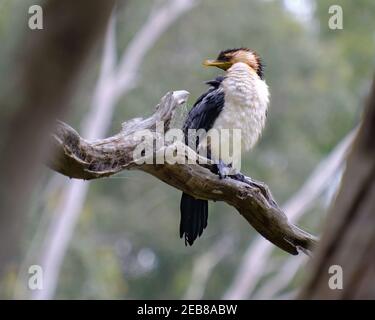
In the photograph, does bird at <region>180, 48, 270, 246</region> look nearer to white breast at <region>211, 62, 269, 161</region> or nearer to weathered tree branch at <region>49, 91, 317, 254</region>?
white breast at <region>211, 62, 269, 161</region>

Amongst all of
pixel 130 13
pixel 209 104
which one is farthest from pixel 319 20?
pixel 209 104

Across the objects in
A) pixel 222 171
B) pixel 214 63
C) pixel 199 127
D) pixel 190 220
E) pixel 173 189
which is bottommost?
pixel 173 189

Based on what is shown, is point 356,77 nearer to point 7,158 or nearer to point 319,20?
point 319,20

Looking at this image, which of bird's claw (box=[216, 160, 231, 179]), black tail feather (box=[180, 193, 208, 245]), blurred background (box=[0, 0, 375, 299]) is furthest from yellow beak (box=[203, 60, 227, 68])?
blurred background (box=[0, 0, 375, 299])

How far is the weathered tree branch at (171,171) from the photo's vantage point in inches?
116

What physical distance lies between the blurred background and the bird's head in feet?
25.2

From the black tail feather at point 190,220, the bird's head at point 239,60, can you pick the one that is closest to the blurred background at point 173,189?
the bird's head at point 239,60

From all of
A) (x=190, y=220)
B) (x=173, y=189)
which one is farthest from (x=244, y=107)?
(x=173, y=189)

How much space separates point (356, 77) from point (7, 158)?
1607cm

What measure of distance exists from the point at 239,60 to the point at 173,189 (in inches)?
377

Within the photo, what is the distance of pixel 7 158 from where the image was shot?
1199 millimetres

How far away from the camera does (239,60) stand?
480cm

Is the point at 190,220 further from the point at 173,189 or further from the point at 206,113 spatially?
the point at 173,189

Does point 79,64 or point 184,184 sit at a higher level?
point 79,64
